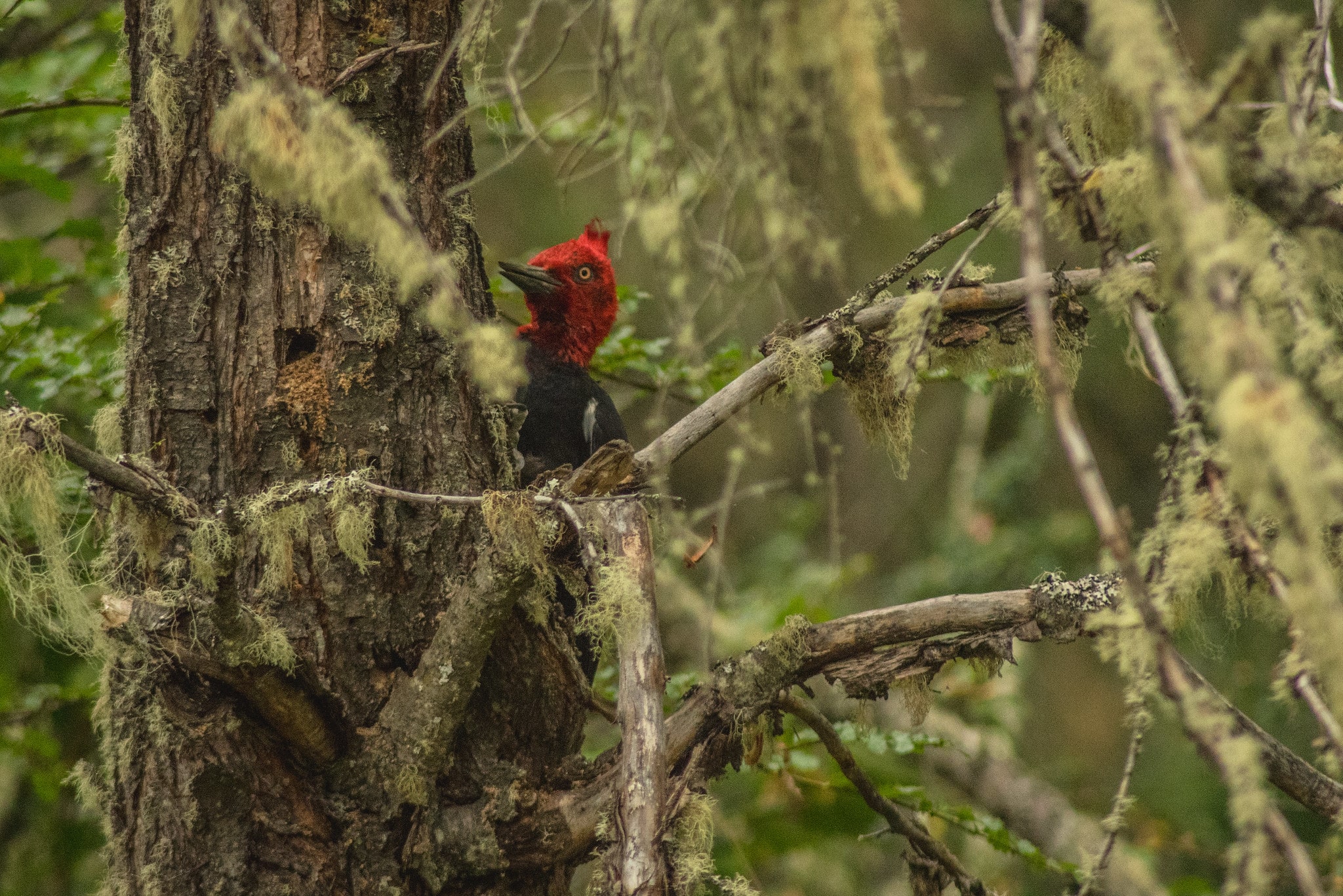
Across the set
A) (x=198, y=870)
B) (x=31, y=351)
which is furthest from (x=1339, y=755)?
(x=31, y=351)

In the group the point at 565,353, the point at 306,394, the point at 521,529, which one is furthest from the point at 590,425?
the point at 521,529

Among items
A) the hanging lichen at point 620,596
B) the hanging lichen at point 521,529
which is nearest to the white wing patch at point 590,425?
the hanging lichen at point 521,529

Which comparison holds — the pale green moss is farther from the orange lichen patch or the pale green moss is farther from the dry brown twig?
the dry brown twig

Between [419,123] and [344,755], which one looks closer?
[344,755]

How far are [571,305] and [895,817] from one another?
6.19ft

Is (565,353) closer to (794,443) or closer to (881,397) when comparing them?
(881,397)

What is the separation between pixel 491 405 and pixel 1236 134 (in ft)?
4.08

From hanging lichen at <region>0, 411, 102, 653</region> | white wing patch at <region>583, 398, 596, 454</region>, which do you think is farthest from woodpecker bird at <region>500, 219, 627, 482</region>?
hanging lichen at <region>0, 411, 102, 653</region>

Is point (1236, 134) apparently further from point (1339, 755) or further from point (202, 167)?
point (202, 167)

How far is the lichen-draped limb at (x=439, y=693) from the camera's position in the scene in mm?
1573

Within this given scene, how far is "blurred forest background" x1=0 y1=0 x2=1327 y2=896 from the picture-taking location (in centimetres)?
210

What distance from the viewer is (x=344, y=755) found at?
1669 mm

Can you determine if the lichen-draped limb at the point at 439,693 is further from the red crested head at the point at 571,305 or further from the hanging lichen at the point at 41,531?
the red crested head at the point at 571,305

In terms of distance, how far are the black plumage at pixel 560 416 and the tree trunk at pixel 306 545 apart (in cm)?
128
